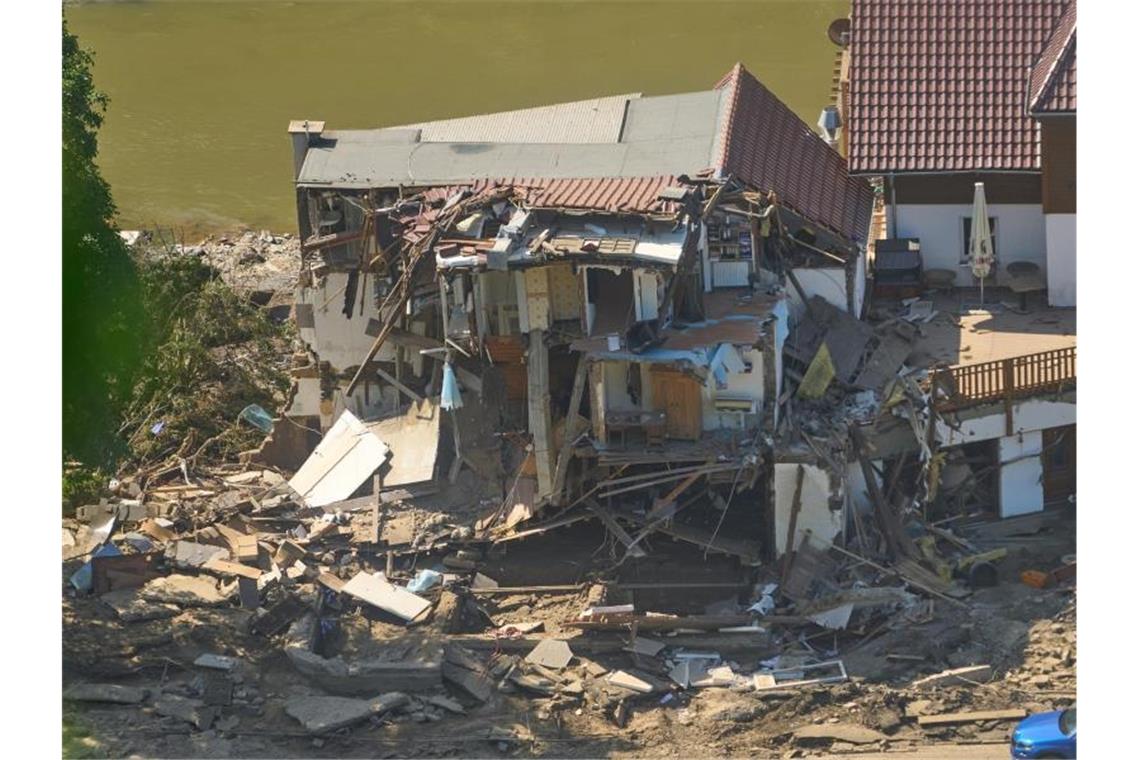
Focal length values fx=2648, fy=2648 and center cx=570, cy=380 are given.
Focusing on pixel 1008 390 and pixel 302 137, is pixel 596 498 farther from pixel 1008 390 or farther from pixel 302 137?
pixel 302 137

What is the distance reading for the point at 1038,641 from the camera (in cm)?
3334

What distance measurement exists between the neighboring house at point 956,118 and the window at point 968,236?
0.02 meters

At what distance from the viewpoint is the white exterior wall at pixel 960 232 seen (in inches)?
1545

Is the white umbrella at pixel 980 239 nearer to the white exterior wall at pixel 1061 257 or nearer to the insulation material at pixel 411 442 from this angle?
the white exterior wall at pixel 1061 257

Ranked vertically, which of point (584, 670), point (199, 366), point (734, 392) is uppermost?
point (199, 366)

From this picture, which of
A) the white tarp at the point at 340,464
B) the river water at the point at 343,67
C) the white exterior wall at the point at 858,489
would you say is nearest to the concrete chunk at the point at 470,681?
the white tarp at the point at 340,464

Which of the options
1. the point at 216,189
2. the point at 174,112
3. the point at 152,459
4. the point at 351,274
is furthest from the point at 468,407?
the point at 174,112

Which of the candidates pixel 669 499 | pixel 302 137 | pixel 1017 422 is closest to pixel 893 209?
pixel 1017 422

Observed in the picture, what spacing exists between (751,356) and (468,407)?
157 inches

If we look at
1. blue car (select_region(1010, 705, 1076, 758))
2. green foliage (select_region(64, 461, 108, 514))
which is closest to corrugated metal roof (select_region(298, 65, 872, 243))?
green foliage (select_region(64, 461, 108, 514))

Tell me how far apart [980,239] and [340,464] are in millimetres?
9839

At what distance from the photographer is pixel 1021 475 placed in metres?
36.5

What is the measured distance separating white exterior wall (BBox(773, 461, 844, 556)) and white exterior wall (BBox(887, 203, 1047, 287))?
6.08 m

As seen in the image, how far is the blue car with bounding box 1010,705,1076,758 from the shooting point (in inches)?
1175
